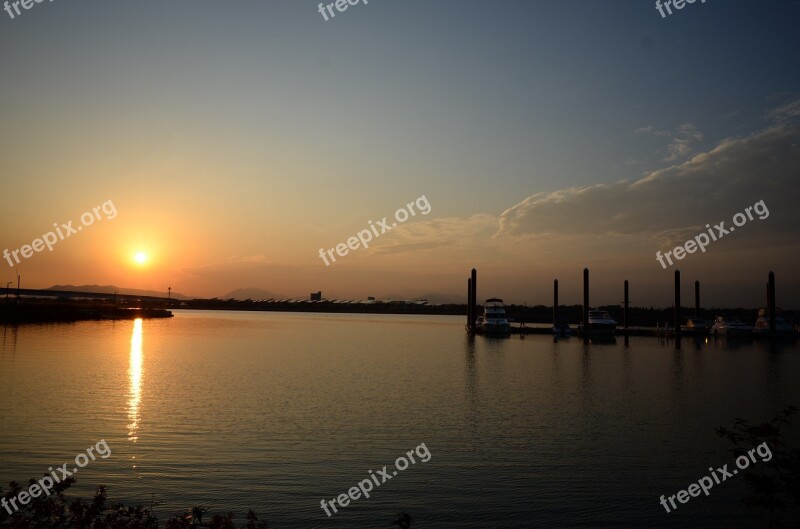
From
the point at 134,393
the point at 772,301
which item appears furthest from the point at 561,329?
the point at 134,393

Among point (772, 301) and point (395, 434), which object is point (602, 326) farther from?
point (395, 434)

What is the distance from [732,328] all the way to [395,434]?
259 feet

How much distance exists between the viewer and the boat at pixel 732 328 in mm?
86688

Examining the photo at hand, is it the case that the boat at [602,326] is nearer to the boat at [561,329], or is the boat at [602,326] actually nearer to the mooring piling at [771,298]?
the boat at [561,329]

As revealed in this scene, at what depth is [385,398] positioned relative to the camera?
3152cm

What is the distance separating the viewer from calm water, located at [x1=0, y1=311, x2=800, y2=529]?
50.6 feet

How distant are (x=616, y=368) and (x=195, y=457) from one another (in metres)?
37.5

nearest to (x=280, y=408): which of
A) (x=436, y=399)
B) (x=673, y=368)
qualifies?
(x=436, y=399)

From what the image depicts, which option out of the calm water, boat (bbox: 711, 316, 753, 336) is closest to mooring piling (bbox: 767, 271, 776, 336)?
boat (bbox: 711, 316, 753, 336)

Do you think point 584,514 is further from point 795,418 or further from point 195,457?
point 795,418

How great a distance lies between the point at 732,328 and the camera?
3428 inches

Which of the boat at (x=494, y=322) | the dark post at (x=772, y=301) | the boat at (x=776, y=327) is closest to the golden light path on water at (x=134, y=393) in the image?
the boat at (x=494, y=322)

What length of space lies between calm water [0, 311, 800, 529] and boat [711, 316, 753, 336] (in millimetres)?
43301

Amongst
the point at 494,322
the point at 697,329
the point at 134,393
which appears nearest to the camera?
the point at 134,393
